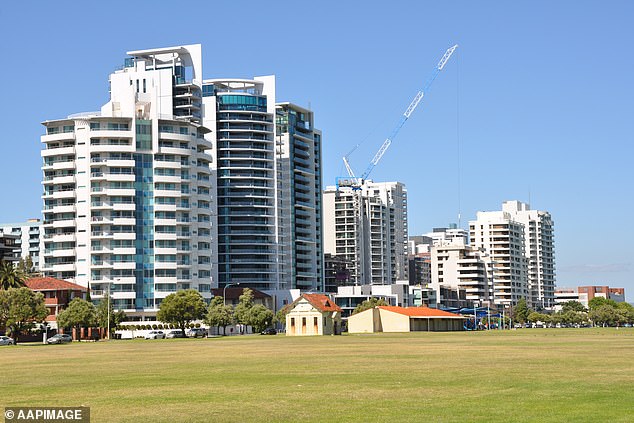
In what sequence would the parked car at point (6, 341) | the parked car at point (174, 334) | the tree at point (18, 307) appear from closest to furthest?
the parked car at point (6, 341)
the tree at point (18, 307)
the parked car at point (174, 334)

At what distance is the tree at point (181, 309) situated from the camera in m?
173

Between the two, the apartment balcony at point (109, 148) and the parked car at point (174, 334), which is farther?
the apartment balcony at point (109, 148)

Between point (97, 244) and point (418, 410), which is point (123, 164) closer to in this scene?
point (97, 244)

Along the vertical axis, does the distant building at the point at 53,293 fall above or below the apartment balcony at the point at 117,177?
below

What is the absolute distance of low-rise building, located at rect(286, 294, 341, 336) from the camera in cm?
17512

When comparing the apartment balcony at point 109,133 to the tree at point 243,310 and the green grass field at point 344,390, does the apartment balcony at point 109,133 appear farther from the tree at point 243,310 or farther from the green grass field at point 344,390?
the green grass field at point 344,390

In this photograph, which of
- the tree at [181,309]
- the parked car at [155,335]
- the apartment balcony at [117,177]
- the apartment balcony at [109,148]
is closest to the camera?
the parked car at [155,335]

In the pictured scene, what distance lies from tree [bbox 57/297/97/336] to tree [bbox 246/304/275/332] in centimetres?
3288

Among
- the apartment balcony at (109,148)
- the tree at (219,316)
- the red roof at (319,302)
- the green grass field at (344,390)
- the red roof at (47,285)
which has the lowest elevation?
the green grass field at (344,390)

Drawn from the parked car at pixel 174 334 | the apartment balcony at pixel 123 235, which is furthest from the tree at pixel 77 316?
the apartment balcony at pixel 123 235

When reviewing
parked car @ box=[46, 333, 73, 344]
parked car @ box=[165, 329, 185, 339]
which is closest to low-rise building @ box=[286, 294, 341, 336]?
parked car @ box=[165, 329, 185, 339]

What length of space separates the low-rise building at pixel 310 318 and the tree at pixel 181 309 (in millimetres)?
15817

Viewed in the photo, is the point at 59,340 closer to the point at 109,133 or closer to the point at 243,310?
the point at 243,310

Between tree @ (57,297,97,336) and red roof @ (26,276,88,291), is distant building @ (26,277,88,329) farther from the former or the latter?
tree @ (57,297,97,336)
